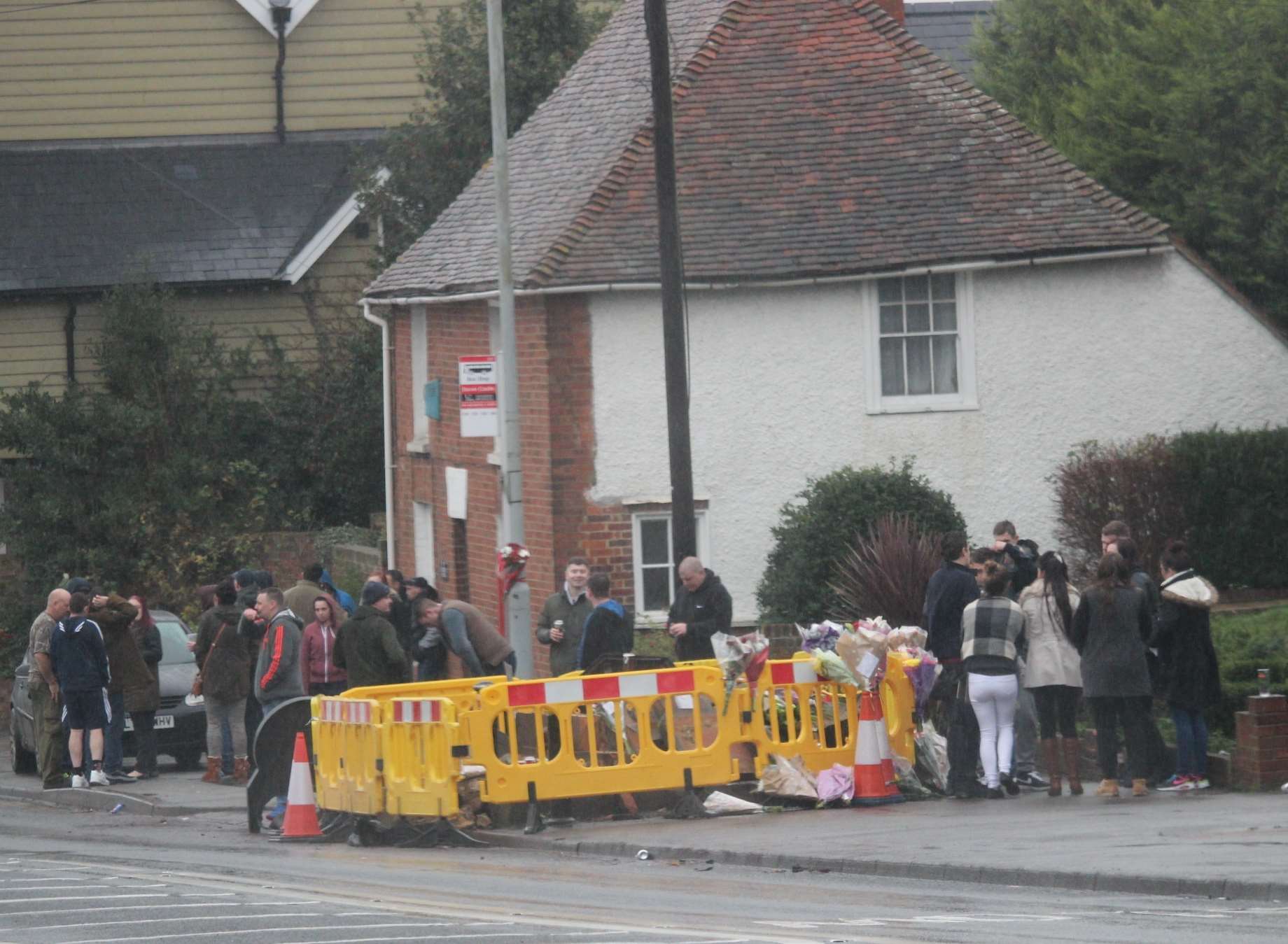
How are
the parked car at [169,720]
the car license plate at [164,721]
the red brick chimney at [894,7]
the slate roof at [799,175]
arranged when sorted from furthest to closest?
1. the red brick chimney at [894,7]
2. the slate roof at [799,175]
3. the parked car at [169,720]
4. the car license plate at [164,721]

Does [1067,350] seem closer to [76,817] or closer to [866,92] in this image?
[866,92]

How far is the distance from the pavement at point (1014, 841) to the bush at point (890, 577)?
16.0 feet

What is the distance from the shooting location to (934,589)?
1441 cm

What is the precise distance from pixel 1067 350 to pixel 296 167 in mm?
13858

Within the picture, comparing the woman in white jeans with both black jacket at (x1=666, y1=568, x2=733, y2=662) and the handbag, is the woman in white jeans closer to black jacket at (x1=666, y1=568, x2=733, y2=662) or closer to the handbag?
black jacket at (x1=666, y1=568, x2=733, y2=662)

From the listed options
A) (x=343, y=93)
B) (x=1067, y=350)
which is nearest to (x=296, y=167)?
(x=343, y=93)

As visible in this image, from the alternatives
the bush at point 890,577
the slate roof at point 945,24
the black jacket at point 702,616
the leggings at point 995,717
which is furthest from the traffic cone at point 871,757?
the slate roof at point 945,24

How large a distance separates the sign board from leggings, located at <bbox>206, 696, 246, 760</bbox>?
9.82 feet

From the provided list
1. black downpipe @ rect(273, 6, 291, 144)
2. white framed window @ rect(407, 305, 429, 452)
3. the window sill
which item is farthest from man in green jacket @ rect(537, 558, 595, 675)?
black downpipe @ rect(273, 6, 291, 144)

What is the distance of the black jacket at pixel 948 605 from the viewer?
1430 cm

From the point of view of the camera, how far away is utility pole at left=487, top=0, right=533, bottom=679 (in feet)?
59.1

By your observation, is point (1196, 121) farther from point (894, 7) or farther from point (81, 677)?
point (81, 677)

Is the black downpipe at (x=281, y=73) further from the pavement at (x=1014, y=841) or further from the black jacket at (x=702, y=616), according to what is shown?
the pavement at (x=1014, y=841)

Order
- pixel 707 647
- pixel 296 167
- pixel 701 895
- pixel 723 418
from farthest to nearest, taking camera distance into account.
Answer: pixel 296 167 → pixel 723 418 → pixel 707 647 → pixel 701 895
